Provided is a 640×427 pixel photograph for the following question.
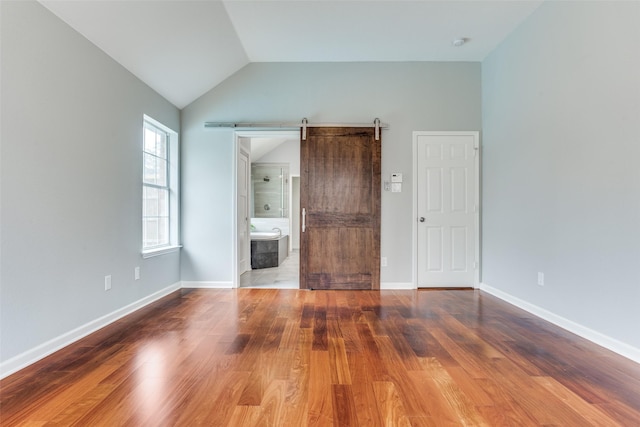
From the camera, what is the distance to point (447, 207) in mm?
4047

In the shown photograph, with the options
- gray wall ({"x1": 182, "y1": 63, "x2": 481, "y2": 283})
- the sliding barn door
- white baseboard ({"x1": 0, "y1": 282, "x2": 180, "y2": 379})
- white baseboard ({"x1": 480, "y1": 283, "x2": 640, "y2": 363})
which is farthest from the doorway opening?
white baseboard ({"x1": 480, "y1": 283, "x2": 640, "y2": 363})

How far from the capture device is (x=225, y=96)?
13.3 feet

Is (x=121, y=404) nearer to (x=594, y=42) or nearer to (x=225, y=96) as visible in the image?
(x=225, y=96)

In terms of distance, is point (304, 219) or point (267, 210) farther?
point (267, 210)

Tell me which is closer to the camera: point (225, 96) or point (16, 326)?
point (16, 326)

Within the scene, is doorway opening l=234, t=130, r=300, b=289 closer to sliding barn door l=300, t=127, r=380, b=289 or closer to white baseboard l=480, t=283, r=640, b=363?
Answer: sliding barn door l=300, t=127, r=380, b=289

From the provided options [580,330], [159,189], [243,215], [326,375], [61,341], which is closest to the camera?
[326,375]

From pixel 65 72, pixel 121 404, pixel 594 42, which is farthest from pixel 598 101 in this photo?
pixel 65 72

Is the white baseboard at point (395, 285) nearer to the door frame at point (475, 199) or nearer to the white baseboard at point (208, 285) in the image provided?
the door frame at point (475, 199)

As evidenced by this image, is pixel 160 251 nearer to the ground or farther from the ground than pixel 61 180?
nearer to the ground

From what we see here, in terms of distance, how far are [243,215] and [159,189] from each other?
46.7 inches

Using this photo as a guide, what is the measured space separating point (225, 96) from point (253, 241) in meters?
2.44

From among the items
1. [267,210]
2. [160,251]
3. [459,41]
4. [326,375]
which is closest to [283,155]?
[267,210]

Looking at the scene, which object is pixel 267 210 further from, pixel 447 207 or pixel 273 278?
pixel 447 207
